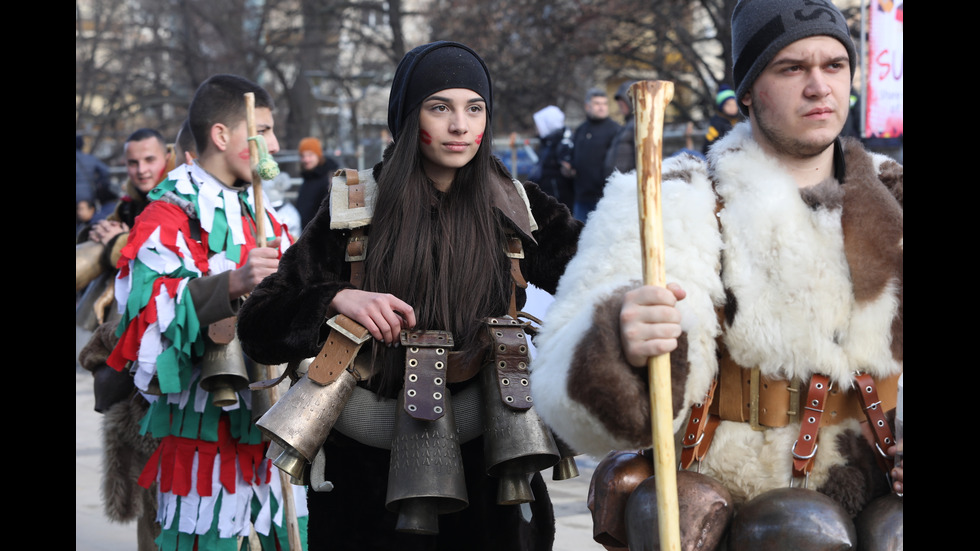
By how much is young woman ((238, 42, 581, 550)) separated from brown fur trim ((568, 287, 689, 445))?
0.76 meters

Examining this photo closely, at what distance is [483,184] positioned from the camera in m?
3.06

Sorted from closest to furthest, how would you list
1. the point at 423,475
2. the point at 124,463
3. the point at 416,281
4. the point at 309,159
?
1. the point at 423,475
2. the point at 416,281
3. the point at 124,463
4. the point at 309,159

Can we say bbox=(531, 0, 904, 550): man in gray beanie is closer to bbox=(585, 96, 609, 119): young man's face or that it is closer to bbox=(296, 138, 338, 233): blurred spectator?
bbox=(585, 96, 609, 119): young man's face

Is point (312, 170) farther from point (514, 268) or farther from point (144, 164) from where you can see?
point (514, 268)

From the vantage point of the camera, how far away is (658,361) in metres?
2.12

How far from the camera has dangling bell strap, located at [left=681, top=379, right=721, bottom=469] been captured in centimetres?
232

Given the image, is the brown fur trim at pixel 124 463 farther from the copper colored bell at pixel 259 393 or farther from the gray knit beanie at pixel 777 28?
the gray knit beanie at pixel 777 28

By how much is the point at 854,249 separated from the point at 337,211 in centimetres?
136

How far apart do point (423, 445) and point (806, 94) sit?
1.26 meters

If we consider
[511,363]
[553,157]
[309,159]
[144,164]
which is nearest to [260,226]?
[511,363]

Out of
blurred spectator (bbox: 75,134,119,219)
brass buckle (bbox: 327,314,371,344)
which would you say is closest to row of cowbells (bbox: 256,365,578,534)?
brass buckle (bbox: 327,314,371,344)

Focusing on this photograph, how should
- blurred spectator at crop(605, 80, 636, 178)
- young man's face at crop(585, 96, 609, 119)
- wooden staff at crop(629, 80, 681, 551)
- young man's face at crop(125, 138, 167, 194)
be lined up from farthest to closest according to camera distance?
young man's face at crop(585, 96, 609, 119) → blurred spectator at crop(605, 80, 636, 178) → young man's face at crop(125, 138, 167, 194) → wooden staff at crop(629, 80, 681, 551)

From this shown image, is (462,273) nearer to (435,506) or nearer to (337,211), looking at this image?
(337,211)

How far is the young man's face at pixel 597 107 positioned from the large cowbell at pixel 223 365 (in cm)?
655
